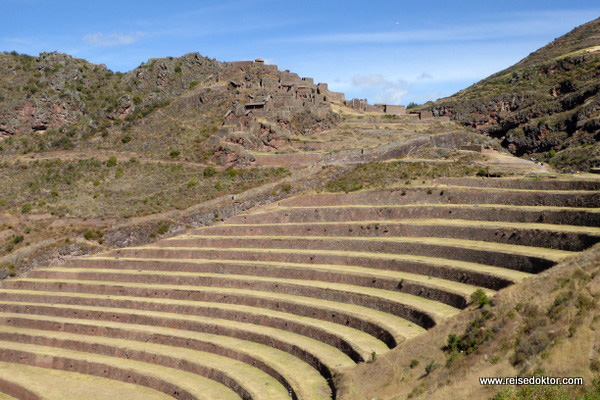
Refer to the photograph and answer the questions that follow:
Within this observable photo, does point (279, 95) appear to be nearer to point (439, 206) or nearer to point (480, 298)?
point (439, 206)

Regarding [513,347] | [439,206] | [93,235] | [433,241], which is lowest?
[513,347]

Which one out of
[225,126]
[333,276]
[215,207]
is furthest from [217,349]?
[225,126]

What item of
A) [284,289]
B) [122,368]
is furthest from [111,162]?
[122,368]

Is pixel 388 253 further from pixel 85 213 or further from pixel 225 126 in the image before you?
pixel 225 126

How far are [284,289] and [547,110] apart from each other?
4655 cm

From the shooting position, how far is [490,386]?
576 inches

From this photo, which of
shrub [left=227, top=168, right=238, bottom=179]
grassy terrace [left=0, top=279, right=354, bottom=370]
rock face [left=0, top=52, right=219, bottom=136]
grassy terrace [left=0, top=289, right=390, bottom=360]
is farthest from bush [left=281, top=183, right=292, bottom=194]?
rock face [left=0, top=52, right=219, bottom=136]

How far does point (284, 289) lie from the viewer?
95.2 ft

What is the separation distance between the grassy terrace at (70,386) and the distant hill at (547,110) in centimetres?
3273

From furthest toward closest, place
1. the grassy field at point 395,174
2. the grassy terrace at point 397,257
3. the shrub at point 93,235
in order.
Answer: the shrub at point 93,235
the grassy field at point 395,174
the grassy terrace at point 397,257

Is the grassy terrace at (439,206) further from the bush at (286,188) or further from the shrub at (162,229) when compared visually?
the shrub at (162,229)

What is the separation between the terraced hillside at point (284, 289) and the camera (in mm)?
22578

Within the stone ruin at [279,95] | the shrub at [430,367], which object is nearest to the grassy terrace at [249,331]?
the shrub at [430,367]

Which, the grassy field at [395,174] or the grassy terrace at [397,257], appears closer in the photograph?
the grassy terrace at [397,257]
